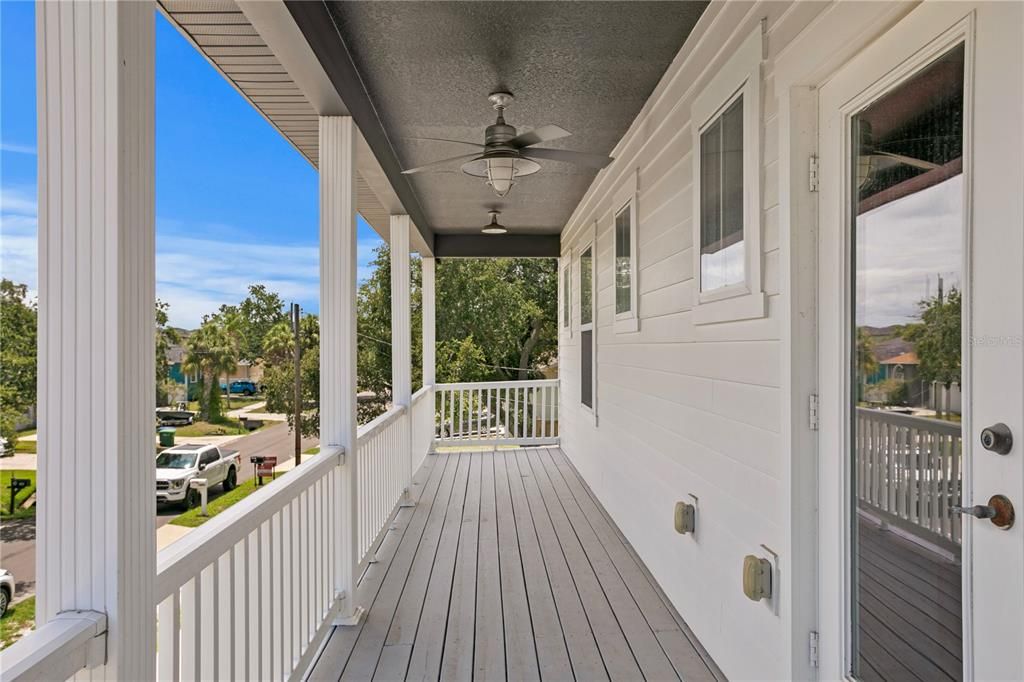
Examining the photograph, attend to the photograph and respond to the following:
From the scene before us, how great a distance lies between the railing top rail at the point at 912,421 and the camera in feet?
4.20

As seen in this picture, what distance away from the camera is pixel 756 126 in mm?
2047

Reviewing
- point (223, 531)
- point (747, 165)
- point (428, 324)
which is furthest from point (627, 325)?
point (428, 324)

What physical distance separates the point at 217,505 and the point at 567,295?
19.9ft

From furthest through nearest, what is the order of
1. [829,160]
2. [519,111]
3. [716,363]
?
1. [519,111]
2. [716,363]
3. [829,160]

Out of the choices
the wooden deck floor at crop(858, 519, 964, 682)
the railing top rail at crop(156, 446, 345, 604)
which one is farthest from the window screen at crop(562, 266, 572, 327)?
the wooden deck floor at crop(858, 519, 964, 682)

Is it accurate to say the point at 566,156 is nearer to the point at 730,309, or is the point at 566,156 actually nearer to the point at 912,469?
the point at 730,309

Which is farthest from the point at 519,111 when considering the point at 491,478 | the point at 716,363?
the point at 491,478

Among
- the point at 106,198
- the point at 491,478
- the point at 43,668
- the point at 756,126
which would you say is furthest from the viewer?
the point at 491,478

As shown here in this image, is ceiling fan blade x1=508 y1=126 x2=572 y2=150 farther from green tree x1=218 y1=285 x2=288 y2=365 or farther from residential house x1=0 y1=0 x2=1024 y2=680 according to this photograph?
green tree x1=218 y1=285 x2=288 y2=365

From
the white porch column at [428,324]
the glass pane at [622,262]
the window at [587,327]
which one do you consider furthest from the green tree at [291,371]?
the white porch column at [428,324]

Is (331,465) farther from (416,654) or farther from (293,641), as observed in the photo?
(416,654)

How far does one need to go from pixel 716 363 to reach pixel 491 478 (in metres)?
4.02

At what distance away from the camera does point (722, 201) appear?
2.38 meters

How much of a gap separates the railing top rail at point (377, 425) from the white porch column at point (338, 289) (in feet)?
0.81
